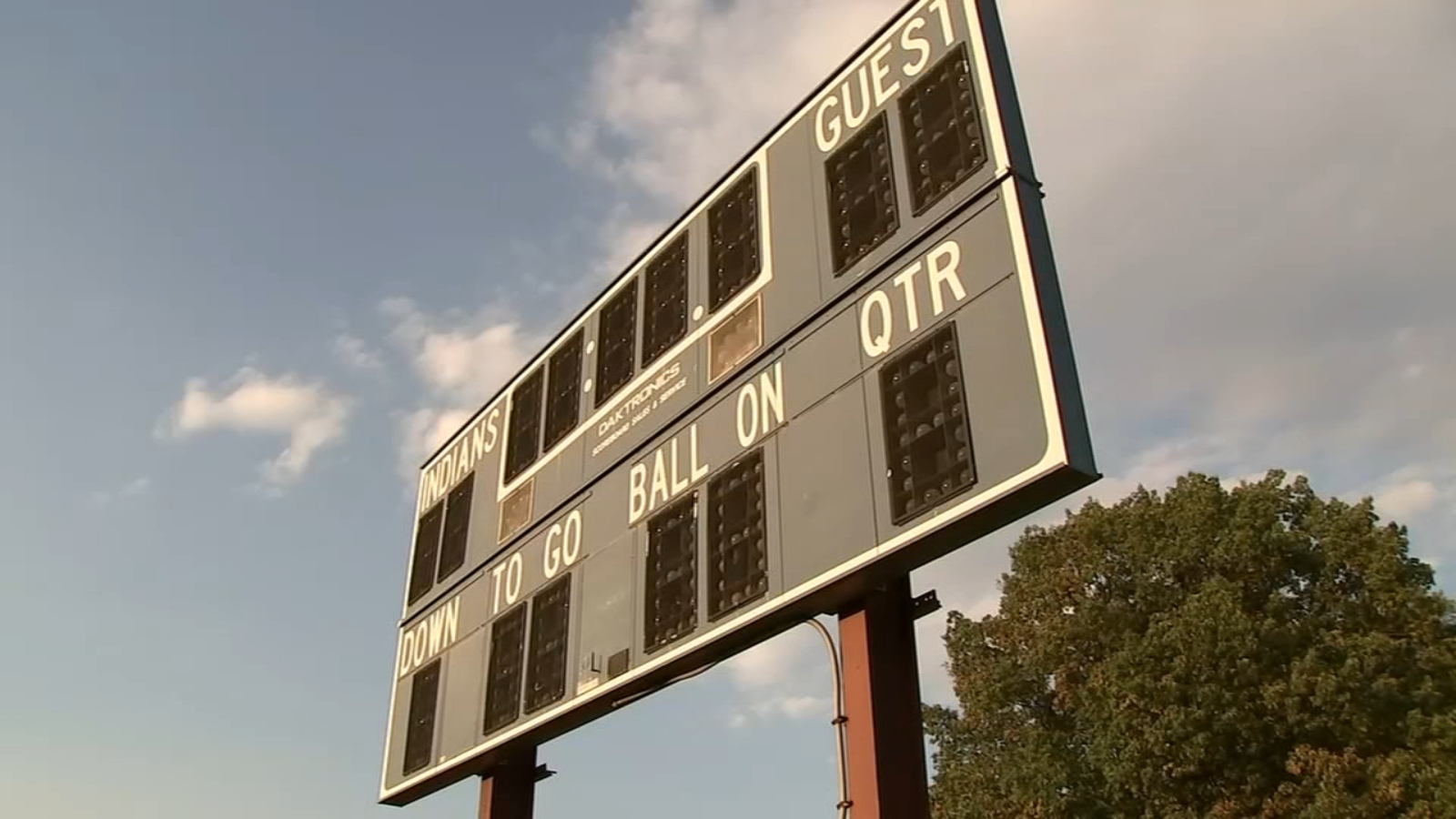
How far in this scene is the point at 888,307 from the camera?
6.31m

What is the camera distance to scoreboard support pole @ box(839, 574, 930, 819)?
577 centimetres

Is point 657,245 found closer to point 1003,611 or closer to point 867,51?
point 867,51

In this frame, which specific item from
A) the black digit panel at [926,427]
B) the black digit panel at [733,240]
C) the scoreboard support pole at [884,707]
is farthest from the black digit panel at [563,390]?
the black digit panel at [926,427]

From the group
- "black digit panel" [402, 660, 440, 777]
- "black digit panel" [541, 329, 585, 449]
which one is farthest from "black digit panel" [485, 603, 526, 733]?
"black digit panel" [541, 329, 585, 449]

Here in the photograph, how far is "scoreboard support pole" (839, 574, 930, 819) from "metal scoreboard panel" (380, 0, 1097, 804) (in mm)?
263

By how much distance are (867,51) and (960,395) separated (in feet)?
8.98

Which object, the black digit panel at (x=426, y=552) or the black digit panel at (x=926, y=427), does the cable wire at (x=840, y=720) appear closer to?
the black digit panel at (x=926, y=427)

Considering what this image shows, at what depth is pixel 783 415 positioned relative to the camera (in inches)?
268

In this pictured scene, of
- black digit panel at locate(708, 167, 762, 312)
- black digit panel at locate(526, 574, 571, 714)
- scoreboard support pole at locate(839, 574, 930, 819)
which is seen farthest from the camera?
black digit panel at locate(526, 574, 571, 714)

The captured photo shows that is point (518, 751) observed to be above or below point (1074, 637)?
below

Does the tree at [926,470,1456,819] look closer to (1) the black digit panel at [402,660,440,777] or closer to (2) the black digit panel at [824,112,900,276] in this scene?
(1) the black digit panel at [402,660,440,777]

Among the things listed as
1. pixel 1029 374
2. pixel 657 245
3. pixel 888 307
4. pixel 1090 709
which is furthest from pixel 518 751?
pixel 1090 709

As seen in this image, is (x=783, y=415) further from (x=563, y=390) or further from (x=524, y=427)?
(x=524, y=427)

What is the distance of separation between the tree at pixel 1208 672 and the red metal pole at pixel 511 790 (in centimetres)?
1015
